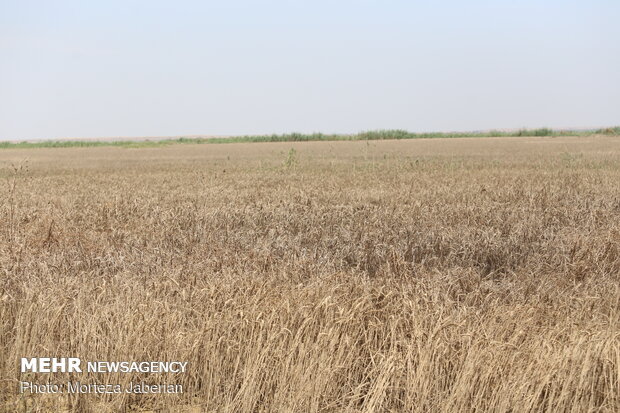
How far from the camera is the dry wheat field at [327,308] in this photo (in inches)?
143

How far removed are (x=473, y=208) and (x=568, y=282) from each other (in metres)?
4.17

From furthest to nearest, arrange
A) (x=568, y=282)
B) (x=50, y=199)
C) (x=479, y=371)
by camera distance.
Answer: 1. (x=50, y=199)
2. (x=568, y=282)
3. (x=479, y=371)

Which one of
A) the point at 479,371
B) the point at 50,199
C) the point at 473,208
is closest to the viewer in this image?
the point at 479,371

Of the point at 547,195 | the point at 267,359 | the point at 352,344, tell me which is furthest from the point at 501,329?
the point at 547,195

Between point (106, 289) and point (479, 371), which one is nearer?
point (479, 371)

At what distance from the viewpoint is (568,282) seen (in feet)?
18.6

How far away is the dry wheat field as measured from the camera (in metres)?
3.63

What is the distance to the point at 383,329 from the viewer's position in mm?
4242

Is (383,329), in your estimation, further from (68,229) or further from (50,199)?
(50,199)

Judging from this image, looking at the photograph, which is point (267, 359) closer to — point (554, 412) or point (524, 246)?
point (554, 412)

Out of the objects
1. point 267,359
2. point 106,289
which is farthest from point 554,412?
point 106,289

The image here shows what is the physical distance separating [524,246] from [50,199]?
943 cm

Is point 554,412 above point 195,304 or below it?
below

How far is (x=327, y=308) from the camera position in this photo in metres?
4.30
